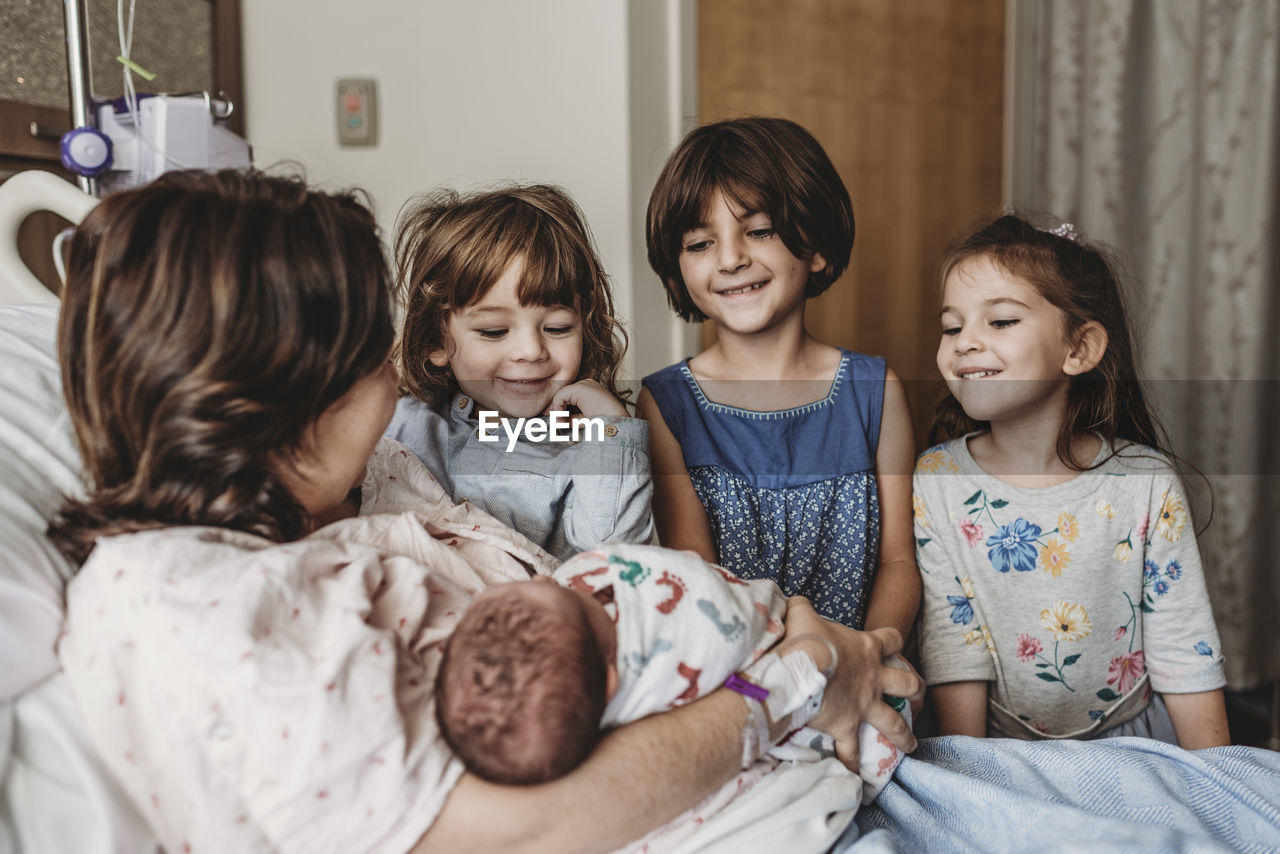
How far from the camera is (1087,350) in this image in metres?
1.28

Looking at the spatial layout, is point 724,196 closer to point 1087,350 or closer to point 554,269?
point 554,269

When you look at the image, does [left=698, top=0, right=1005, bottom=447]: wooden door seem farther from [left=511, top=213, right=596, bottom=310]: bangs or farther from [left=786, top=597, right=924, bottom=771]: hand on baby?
[left=786, top=597, right=924, bottom=771]: hand on baby

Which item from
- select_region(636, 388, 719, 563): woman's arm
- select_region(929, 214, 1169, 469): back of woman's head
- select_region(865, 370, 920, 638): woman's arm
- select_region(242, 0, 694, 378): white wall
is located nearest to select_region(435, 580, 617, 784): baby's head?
select_region(636, 388, 719, 563): woman's arm

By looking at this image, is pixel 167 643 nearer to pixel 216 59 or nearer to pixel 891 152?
pixel 216 59

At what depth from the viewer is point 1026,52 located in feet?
9.21

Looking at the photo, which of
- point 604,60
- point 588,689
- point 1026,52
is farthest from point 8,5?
point 1026,52

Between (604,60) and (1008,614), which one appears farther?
(604,60)

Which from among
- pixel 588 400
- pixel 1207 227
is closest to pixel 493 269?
pixel 588 400

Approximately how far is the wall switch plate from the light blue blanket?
2.07 meters

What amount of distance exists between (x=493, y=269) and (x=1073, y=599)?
2.98ft

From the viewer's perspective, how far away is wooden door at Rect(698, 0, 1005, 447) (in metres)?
2.55

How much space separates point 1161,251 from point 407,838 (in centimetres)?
249

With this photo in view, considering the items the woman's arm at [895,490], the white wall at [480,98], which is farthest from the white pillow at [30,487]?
the white wall at [480,98]

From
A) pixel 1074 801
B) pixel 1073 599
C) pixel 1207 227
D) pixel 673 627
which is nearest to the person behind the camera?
pixel 673 627
